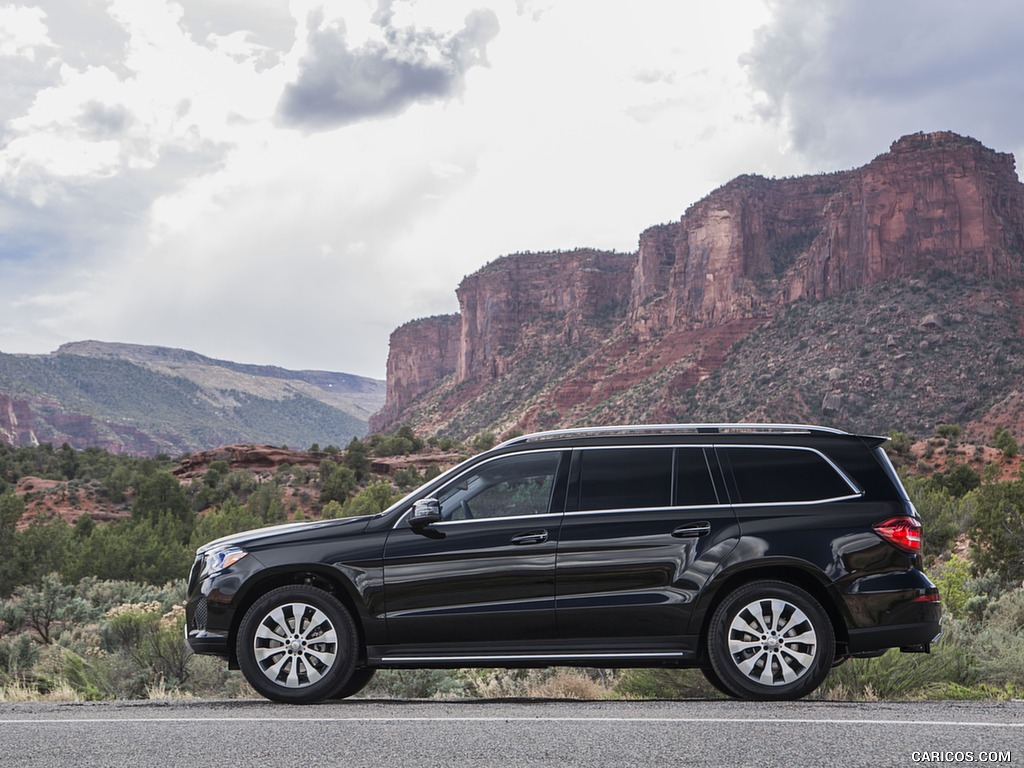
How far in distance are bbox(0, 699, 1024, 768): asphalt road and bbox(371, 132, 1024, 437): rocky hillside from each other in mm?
67558

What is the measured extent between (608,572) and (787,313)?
91552 millimetres

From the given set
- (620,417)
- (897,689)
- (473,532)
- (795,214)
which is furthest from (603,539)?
(795,214)

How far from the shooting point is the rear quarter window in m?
7.29

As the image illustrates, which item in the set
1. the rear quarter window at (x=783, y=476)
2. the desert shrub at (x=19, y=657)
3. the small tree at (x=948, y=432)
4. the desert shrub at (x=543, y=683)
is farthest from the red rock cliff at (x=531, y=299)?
the rear quarter window at (x=783, y=476)

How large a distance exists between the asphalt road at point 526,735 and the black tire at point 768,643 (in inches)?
5.8

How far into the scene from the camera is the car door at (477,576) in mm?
7043

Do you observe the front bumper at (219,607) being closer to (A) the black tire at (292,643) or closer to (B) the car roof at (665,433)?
(A) the black tire at (292,643)

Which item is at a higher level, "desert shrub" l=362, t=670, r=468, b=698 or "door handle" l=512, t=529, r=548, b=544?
"door handle" l=512, t=529, r=548, b=544

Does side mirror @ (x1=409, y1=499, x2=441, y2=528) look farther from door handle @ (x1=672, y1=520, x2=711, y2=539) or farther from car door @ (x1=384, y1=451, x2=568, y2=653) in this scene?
door handle @ (x1=672, y1=520, x2=711, y2=539)

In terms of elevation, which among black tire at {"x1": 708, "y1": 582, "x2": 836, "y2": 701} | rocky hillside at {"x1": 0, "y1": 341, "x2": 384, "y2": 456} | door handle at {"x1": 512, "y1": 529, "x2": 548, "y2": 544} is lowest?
black tire at {"x1": 708, "y1": 582, "x2": 836, "y2": 701}

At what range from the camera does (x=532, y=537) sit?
23.3 ft

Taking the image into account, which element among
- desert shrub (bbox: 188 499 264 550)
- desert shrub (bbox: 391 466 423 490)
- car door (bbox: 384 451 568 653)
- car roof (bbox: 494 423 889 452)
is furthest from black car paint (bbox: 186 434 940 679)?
desert shrub (bbox: 391 466 423 490)

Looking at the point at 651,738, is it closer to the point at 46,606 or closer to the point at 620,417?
the point at 46,606

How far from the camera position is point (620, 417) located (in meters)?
96.2
